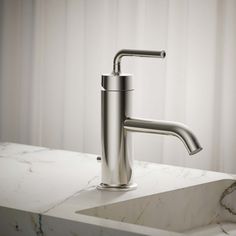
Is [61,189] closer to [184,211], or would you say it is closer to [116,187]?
[116,187]

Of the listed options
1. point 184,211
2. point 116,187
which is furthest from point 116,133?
point 184,211

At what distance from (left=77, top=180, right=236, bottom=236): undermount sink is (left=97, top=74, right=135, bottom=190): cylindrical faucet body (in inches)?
3.2

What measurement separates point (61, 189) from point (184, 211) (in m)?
0.28

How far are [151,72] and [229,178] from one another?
3.52 ft

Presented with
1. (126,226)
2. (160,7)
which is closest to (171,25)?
(160,7)

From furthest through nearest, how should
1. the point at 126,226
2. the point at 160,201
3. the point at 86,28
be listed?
1. the point at 86,28
2. the point at 160,201
3. the point at 126,226

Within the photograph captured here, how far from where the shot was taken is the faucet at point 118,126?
1210 millimetres

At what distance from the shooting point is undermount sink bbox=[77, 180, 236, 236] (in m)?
1.16

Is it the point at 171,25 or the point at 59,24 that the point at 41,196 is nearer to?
the point at 171,25

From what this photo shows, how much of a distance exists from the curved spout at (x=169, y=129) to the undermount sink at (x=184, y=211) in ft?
0.46

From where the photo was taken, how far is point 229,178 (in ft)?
4.45

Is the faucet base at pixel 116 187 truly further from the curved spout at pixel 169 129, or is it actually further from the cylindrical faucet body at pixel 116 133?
the curved spout at pixel 169 129

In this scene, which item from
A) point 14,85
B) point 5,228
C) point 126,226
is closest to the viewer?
point 126,226

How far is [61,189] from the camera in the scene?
4.05ft
